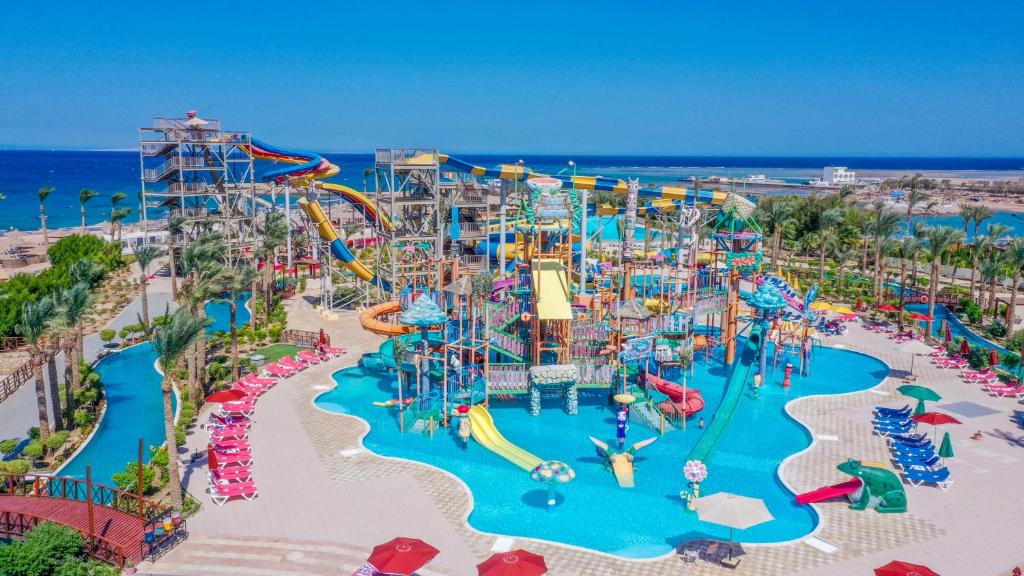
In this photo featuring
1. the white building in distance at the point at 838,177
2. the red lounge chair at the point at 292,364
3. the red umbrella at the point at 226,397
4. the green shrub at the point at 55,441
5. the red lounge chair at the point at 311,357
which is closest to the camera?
the green shrub at the point at 55,441

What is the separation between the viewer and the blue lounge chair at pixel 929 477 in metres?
21.7

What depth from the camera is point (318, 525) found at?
19062 millimetres

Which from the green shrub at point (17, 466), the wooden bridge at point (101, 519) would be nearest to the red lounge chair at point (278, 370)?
the green shrub at point (17, 466)

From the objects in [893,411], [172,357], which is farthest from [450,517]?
[893,411]

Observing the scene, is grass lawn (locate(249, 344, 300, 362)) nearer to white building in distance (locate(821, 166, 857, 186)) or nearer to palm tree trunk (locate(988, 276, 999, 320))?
palm tree trunk (locate(988, 276, 999, 320))

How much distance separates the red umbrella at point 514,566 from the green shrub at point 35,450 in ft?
51.3

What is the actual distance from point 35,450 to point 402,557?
1408cm

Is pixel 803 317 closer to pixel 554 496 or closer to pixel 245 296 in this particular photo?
pixel 554 496

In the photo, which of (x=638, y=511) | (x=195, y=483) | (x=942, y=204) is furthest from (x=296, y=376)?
(x=942, y=204)

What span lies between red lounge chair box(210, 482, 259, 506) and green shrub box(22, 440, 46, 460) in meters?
6.37

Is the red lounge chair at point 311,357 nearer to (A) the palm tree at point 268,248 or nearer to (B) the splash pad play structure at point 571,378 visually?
(B) the splash pad play structure at point 571,378

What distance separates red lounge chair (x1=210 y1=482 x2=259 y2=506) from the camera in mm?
20297

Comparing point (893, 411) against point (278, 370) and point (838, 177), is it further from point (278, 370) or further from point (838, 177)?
point (838, 177)

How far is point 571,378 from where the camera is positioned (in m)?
27.5
